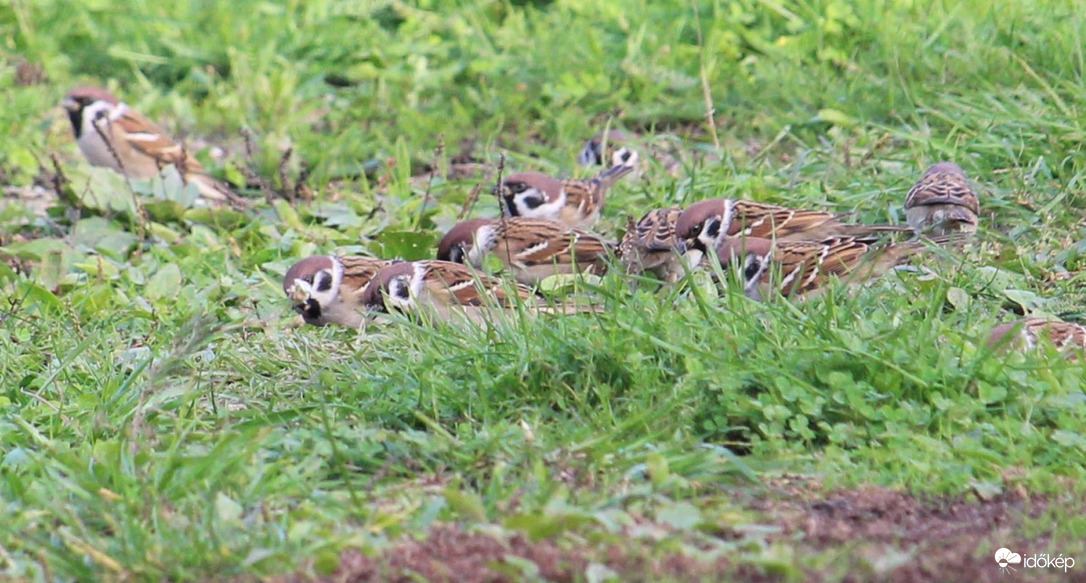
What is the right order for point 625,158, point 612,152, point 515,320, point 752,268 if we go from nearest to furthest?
point 515,320, point 752,268, point 625,158, point 612,152

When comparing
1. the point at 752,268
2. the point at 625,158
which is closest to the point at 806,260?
the point at 752,268

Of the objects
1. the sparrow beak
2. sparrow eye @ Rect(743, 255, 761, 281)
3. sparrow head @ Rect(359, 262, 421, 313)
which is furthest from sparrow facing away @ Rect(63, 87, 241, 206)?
sparrow eye @ Rect(743, 255, 761, 281)

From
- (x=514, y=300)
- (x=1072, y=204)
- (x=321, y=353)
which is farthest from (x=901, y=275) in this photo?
(x=321, y=353)

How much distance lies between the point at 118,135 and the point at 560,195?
333 centimetres

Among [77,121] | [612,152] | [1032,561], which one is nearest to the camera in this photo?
[1032,561]

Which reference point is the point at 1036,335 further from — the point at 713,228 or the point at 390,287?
the point at 390,287

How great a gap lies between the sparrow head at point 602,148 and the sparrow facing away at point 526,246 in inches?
51.0

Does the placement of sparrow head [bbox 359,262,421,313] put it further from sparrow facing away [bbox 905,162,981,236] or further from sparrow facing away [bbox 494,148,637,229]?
sparrow facing away [bbox 905,162,981,236]

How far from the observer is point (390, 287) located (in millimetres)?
5652

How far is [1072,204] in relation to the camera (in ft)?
19.8

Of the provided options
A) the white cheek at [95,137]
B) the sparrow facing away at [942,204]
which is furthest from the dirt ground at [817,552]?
the white cheek at [95,137]

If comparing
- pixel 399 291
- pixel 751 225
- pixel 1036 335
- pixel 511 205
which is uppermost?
pixel 1036 335

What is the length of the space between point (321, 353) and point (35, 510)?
153cm

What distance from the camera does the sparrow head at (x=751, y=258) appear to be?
5.39 m
